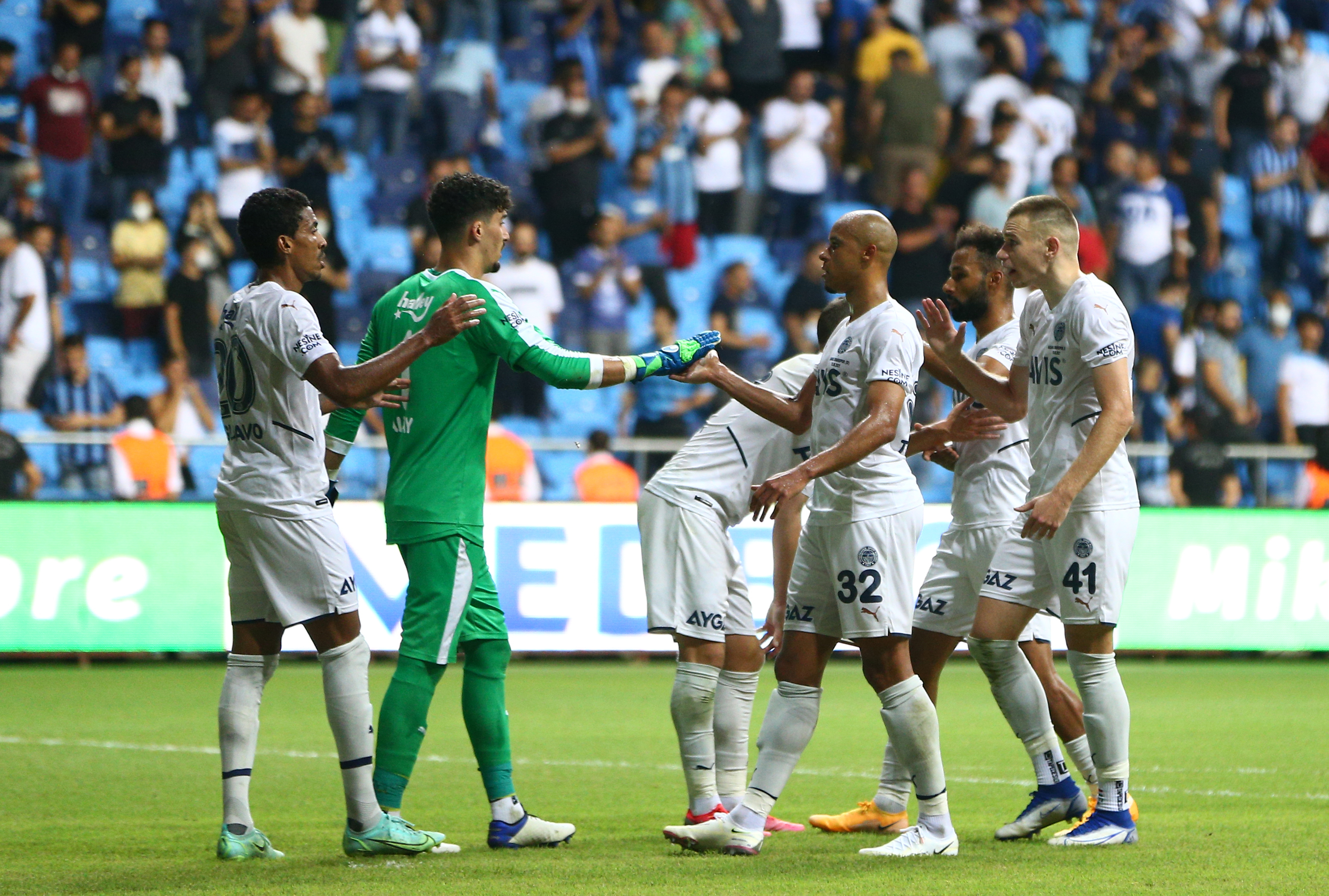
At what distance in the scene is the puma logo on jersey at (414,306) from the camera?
5980 millimetres

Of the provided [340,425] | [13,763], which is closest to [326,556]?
[340,425]

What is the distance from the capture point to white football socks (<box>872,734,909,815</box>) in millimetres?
6676

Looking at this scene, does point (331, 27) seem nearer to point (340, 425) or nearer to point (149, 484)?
point (149, 484)

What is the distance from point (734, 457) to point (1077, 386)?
1.48m

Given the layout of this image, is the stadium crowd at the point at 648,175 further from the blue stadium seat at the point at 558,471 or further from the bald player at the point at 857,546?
the bald player at the point at 857,546

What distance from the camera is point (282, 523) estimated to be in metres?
5.86

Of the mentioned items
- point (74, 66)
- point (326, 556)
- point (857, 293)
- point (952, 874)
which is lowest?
point (952, 874)

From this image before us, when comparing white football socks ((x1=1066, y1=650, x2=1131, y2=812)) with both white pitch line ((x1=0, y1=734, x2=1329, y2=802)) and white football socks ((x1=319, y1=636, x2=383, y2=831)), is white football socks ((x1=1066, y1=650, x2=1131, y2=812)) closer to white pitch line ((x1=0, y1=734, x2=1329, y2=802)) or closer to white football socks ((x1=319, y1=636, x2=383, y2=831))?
white pitch line ((x1=0, y1=734, x2=1329, y2=802))

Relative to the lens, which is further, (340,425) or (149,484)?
(149,484)

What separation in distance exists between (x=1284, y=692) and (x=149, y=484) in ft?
30.8

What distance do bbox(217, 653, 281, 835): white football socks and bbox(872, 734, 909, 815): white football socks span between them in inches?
96.6

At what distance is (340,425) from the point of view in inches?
253

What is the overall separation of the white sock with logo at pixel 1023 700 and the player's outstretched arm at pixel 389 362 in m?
2.37

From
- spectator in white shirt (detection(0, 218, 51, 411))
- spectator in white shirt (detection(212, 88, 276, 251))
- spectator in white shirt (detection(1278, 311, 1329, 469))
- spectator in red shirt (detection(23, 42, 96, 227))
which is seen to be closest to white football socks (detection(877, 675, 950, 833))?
spectator in white shirt (detection(0, 218, 51, 411))
